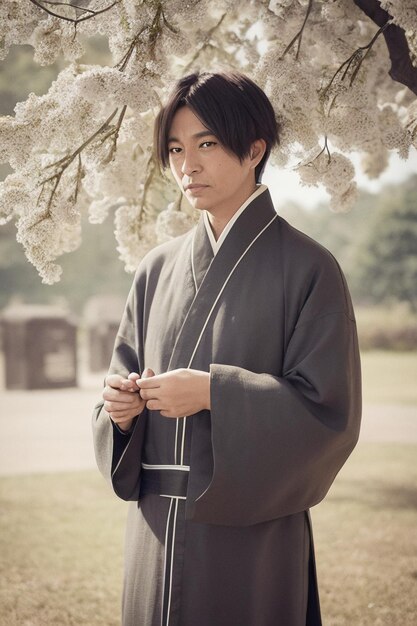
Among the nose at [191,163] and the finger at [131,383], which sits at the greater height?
the nose at [191,163]

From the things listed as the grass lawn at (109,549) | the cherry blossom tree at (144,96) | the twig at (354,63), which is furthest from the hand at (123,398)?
the grass lawn at (109,549)

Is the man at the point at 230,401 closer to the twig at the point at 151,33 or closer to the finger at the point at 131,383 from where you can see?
the finger at the point at 131,383

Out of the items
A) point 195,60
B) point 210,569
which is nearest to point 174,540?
point 210,569

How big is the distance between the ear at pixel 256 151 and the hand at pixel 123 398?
65cm

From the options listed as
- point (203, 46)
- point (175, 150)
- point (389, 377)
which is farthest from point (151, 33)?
point (389, 377)

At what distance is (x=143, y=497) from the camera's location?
198 cm

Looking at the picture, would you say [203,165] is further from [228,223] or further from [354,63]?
[354,63]

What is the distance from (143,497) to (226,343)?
0.49 m

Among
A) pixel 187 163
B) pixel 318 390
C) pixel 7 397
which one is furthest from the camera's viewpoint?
pixel 7 397

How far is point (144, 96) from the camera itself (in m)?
2.10

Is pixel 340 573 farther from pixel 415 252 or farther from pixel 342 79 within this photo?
pixel 415 252

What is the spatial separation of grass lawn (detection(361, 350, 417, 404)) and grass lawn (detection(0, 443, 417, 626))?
5246 millimetres

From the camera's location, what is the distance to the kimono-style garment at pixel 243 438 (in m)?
1.74

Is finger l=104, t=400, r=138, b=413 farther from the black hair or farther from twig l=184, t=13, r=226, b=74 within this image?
twig l=184, t=13, r=226, b=74
